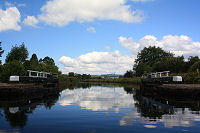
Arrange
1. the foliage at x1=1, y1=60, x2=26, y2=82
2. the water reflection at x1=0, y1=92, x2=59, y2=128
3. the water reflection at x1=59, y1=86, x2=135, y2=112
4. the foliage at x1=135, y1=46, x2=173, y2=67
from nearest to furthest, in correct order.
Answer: the water reflection at x1=0, y1=92, x2=59, y2=128, the water reflection at x1=59, y1=86, x2=135, y2=112, the foliage at x1=1, y1=60, x2=26, y2=82, the foliage at x1=135, y1=46, x2=173, y2=67

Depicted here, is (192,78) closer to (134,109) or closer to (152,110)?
(152,110)

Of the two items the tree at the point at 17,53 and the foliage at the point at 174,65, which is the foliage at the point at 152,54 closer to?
the foliage at the point at 174,65

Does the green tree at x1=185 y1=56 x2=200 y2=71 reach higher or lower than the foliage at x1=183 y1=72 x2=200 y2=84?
higher

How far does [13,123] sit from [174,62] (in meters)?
56.1

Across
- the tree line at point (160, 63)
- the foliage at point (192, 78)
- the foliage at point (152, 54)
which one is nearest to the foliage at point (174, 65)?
the tree line at point (160, 63)

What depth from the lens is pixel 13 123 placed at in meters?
8.41

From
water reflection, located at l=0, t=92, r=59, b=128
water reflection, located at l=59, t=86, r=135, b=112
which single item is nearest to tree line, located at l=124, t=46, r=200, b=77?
water reflection, located at l=59, t=86, r=135, b=112

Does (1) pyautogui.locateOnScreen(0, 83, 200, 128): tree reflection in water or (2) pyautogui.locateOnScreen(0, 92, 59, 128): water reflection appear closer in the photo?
(2) pyautogui.locateOnScreen(0, 92, 59, 128): water reflection

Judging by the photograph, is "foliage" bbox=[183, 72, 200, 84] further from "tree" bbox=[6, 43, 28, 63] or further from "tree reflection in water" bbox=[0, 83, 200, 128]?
"tree" bbox=[6, 43, 28, 63]

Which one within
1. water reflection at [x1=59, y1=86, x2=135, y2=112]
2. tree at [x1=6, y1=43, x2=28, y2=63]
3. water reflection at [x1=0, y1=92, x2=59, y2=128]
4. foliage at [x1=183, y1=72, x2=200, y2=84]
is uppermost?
tree at [x1=6, y1=43, x2=28, y2=63]

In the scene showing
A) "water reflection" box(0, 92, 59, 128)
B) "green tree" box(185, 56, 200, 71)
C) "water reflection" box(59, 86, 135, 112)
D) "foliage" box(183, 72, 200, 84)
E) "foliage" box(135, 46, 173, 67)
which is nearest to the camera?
"water reflection" box(0, 92, 59, 128)

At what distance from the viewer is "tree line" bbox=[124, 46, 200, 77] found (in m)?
55.2

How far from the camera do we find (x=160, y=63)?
2456 inches

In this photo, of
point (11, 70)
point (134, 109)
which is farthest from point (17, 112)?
point (11, 70)
